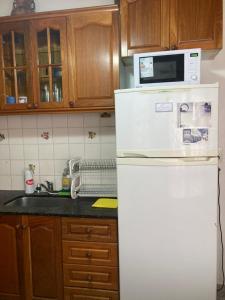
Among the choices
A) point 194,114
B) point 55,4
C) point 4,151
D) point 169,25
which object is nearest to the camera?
point 194,114

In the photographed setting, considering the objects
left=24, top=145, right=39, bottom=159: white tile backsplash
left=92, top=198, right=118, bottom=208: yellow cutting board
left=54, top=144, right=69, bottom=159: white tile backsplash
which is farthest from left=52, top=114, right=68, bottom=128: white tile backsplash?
left=92, top=198, right=118, bottom=208: yellow cutting board

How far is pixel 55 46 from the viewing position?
6.70ft

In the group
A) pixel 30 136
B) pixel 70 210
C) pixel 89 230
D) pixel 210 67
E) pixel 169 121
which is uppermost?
pixel 210 67

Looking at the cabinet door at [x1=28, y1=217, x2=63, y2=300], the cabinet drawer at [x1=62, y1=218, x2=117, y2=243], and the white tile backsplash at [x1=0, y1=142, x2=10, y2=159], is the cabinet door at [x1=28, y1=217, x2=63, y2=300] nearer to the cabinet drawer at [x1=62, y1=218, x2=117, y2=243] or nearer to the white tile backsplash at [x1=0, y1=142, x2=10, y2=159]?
the cabinet drawer at [x1=62, y1=218, x2=117, y2=243]

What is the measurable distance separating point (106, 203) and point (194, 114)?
953mm

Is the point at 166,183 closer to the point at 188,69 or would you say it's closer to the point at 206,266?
the point at 206,266

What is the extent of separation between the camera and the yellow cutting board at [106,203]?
6.51 ft

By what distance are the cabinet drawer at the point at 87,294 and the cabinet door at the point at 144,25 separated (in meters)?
1.68

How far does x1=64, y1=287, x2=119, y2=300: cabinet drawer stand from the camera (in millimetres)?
1854

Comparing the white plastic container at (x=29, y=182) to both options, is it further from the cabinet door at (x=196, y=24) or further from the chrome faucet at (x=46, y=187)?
the cabinet door at (x=196, y=24)

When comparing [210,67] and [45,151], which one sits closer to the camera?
[210,67]

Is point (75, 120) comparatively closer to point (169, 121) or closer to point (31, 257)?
point (169, 121)

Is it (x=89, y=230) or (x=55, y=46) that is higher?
(x=55, y=46)

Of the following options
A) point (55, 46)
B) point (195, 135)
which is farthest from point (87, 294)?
point (55, 46)
